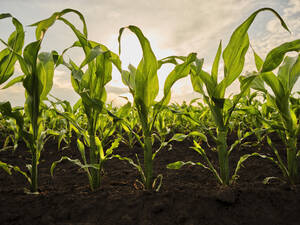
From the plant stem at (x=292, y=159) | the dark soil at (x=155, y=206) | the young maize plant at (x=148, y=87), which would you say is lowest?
the dark soil at (x=155, y=206)

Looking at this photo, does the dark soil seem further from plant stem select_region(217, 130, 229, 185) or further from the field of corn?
plant stem select_region(217, 130, 229, 185)

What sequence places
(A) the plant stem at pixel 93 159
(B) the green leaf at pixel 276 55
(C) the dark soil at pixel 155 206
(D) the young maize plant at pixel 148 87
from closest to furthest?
(C) the dark soil at pixel 155 206 < (B) the green leaf at pixel 276 55 < (D) the young maize plant at pixel 148 87 < (A) the plant stem at pixel 93 159

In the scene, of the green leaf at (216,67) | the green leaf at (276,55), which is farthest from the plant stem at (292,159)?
the green leaf at (216,67)

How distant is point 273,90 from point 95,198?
151cm

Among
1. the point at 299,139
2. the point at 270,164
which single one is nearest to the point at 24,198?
the point at 270,164

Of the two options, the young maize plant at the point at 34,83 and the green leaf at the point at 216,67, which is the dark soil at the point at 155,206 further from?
the green leaf at the point at 216,67

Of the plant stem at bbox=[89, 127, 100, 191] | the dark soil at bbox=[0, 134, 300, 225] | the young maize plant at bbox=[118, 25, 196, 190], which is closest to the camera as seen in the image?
the dark soil at bbox=[0, 134, 300, 225]

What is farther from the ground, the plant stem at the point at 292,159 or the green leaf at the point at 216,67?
the green leaf at the point at 216,67

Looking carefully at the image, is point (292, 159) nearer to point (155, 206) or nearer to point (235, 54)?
point (235, 54)

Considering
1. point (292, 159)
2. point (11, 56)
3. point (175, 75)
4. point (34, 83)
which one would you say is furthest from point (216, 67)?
point (11, 56)

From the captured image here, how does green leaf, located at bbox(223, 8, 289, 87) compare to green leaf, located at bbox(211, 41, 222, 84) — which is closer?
green leaf, located at bbox(223, 8, 289, 87)

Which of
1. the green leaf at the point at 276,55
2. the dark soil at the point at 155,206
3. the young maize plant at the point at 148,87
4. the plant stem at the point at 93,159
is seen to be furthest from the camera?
the plant stem at the point at 93,159

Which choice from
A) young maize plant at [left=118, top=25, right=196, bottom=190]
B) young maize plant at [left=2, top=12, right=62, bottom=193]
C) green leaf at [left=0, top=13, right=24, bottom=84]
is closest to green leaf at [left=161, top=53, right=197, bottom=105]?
young maize plant at [left=118, top=25, right=196, bottom=190]

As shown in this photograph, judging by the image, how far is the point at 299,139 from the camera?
10.5ft
